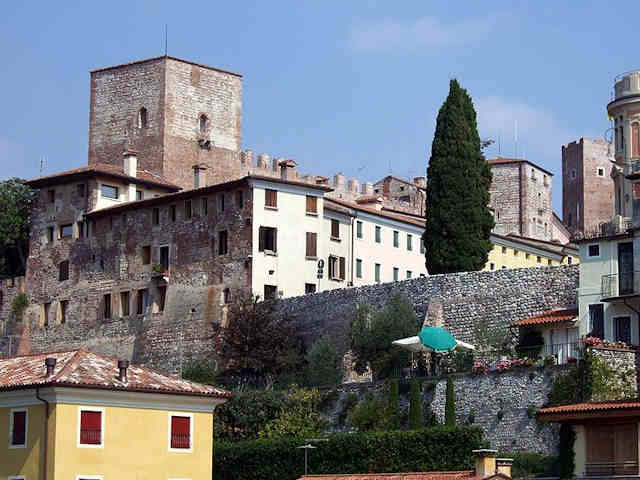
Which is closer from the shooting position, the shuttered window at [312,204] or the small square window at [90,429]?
the small square window at [90,429]

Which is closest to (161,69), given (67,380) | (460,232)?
(460,232)

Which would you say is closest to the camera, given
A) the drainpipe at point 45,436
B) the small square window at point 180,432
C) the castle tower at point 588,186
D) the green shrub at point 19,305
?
the drainpipe at point 45,436

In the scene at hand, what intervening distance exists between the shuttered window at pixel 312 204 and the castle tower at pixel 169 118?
1551cm

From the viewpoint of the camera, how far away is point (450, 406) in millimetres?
56719

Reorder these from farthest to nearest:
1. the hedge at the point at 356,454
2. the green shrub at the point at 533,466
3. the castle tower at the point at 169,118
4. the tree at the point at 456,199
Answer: the castle tower at the point at 169,118 < the tree at the point at 456,199 < the hedge at the point at 356,454 < the green shrub at the point at 533,466

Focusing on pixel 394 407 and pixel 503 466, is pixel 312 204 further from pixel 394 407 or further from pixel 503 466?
pixel 503 466

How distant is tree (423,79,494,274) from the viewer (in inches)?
2771

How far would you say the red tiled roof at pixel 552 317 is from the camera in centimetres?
6062

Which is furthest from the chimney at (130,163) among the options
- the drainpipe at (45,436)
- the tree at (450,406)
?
the drainpipe at (45,436)

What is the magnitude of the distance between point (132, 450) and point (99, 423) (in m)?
1.55

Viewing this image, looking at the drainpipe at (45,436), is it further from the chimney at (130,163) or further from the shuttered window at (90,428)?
the chimney at (130,163)

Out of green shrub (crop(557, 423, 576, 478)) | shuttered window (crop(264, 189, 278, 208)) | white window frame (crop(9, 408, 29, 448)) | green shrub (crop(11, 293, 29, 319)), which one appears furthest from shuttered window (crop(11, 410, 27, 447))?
green shrub (crop(11, 293, 29, 319))

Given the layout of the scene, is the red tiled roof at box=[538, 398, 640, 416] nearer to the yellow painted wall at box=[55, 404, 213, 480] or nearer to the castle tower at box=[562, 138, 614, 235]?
the yellow painted wall at box=[55, 404, 213, 480]

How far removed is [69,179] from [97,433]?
39.2 m
